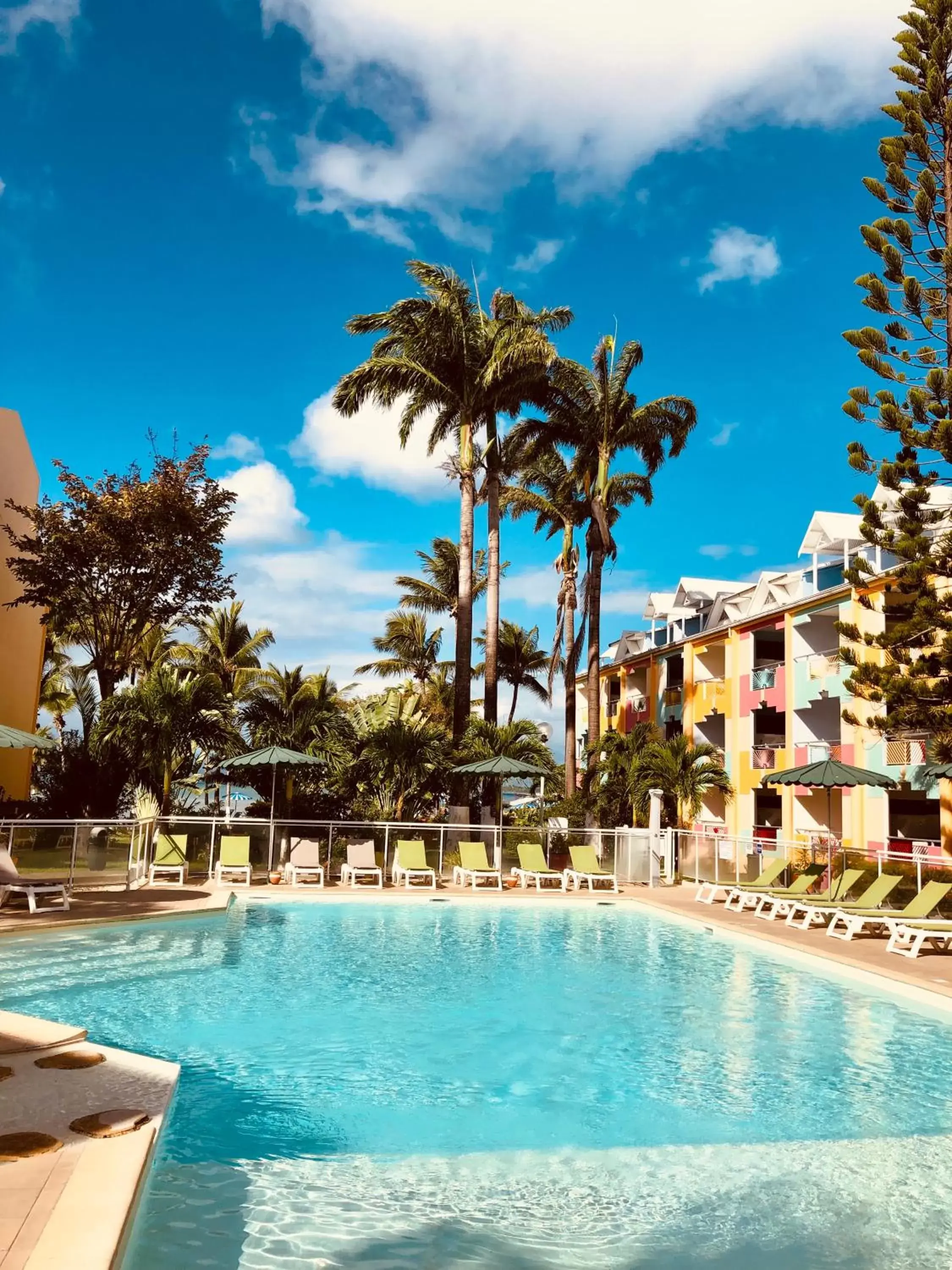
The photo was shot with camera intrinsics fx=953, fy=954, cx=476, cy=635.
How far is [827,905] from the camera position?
51.1ft

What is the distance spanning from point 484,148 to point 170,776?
14466 mm

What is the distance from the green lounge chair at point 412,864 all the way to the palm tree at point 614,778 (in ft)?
29.0

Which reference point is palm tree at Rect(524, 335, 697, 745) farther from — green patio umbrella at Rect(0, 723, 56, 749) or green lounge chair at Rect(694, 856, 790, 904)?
green patio umbrella at Rect(0, 723, 56, 749)

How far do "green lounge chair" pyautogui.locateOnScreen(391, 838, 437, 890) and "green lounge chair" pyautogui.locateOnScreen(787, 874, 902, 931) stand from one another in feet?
24.1

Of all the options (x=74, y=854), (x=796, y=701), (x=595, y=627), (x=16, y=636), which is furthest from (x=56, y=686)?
(x=796, y=701)

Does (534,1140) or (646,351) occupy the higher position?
(646,351)

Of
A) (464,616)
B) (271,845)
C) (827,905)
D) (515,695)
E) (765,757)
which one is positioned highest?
(464,616)

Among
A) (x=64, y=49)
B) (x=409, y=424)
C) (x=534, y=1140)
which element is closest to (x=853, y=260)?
(x=409, y=424)

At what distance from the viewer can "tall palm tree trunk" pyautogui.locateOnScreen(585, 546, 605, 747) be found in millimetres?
29188

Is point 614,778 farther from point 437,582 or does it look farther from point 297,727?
point 437,582

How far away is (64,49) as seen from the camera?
1577 cm

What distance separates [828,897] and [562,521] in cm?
1933

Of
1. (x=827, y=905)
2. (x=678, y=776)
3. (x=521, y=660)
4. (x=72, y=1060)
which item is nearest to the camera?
(x=72, y=1060)

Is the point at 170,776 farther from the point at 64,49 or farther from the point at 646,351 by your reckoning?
the point at 646,351
